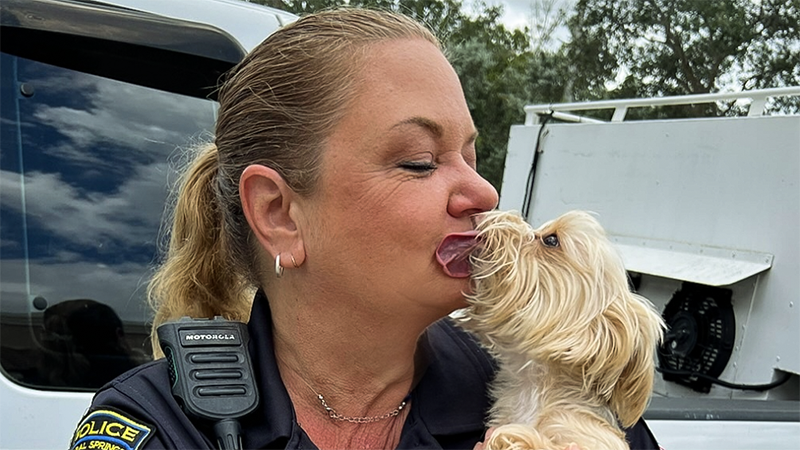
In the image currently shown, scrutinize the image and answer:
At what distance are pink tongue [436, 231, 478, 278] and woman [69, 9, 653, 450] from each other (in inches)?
0.6

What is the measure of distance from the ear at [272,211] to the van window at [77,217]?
2.85 ft

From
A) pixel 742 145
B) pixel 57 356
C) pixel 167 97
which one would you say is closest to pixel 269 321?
pixel 57 356

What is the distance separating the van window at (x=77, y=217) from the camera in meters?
2.20

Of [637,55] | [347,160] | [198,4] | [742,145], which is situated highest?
[198,4]

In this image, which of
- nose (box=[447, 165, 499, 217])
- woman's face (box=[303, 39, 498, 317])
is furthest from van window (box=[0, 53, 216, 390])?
nose (box=[447, 165, 499, 217])

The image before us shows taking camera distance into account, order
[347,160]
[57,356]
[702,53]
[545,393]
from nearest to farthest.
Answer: [347,160]
[545,393]
[57,356]
[702,53]

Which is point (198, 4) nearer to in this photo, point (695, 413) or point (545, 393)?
point (545, 393)

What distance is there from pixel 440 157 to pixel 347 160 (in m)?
0.18

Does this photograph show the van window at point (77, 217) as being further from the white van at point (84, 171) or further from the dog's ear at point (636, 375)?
the dog's ear at point (636, 375)

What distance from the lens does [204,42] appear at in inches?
93.0

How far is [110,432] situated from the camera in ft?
4.36

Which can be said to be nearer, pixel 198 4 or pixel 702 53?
pixel 198 4

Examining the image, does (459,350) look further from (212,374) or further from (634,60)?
(634,60)

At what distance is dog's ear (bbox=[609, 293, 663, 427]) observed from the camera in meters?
1.76
